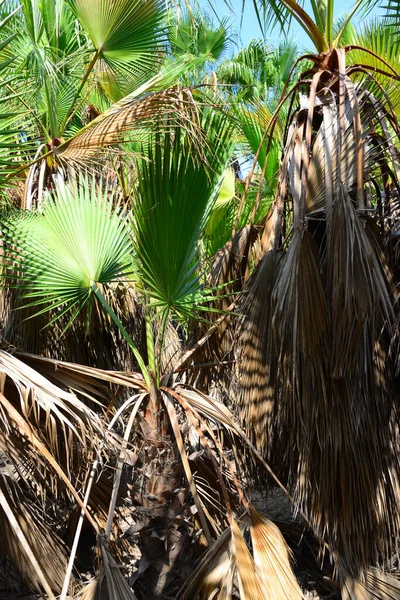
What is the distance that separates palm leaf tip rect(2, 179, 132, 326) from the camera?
323 cm

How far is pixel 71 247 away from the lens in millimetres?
3264

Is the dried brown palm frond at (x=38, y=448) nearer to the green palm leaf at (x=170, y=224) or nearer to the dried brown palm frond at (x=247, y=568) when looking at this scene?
the dried brown palm frond at (x=247, y=568)

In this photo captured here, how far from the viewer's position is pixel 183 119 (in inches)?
140

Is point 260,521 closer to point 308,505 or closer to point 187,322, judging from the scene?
point 308,505

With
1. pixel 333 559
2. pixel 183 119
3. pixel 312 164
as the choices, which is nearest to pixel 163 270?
pixel 183 119

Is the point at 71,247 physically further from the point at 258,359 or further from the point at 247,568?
the point at 247,568

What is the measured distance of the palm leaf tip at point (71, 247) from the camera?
323cm

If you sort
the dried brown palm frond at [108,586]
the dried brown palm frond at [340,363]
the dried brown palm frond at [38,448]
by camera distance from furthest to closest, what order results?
the dried brown palm frond at [340,363] < the dried brown palm frond at [38,448] < the dried brown palm frond at [108,586]

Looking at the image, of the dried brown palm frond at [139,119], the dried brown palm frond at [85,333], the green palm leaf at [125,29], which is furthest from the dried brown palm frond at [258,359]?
the green palm leaf at [125,29]

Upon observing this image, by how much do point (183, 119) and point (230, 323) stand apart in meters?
1.26

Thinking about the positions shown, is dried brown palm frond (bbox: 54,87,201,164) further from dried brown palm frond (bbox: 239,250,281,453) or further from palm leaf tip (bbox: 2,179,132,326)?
dried brown palm frond (bbox: 239,250,281,453)

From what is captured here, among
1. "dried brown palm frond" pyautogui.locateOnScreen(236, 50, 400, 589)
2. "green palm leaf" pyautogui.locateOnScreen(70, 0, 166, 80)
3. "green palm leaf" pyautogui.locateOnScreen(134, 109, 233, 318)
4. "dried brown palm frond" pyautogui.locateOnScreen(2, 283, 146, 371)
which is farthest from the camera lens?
"dried brown palm frond" pyautogui.locateOnScreen(2, 283, 146, 371)

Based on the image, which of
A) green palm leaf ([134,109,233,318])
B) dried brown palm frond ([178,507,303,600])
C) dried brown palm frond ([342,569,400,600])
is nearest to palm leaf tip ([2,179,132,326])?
green palm leaf ([134,109,233,318])

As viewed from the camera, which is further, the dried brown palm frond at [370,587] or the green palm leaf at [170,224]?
the dried brown palm frond at [370,587]
